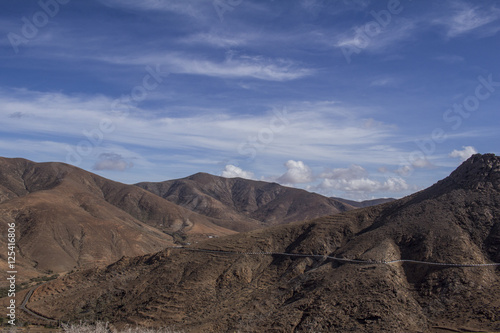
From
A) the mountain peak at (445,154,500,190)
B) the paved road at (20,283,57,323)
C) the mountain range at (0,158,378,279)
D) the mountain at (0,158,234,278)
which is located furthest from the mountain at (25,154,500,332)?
the mountain at (0,158,234,278)

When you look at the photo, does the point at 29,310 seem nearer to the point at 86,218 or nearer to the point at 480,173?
the point at 480,173

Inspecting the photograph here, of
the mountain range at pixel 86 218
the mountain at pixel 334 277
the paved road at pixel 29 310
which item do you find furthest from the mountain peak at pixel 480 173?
the mountain range at pixel 86 218

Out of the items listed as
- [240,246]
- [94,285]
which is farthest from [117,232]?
[240,246]

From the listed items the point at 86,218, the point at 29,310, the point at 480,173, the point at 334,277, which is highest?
the point at 480,173

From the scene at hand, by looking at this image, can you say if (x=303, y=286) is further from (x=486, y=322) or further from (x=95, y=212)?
(x=95, y=212)

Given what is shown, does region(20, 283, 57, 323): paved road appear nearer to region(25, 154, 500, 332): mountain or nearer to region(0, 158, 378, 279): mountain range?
region(25, 154, 500, 332): mountain

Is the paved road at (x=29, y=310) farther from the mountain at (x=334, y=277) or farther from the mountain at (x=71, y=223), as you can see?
the mountain at (x=71, y=223)

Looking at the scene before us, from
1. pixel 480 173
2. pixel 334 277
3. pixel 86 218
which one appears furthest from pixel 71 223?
pixel 480 173
